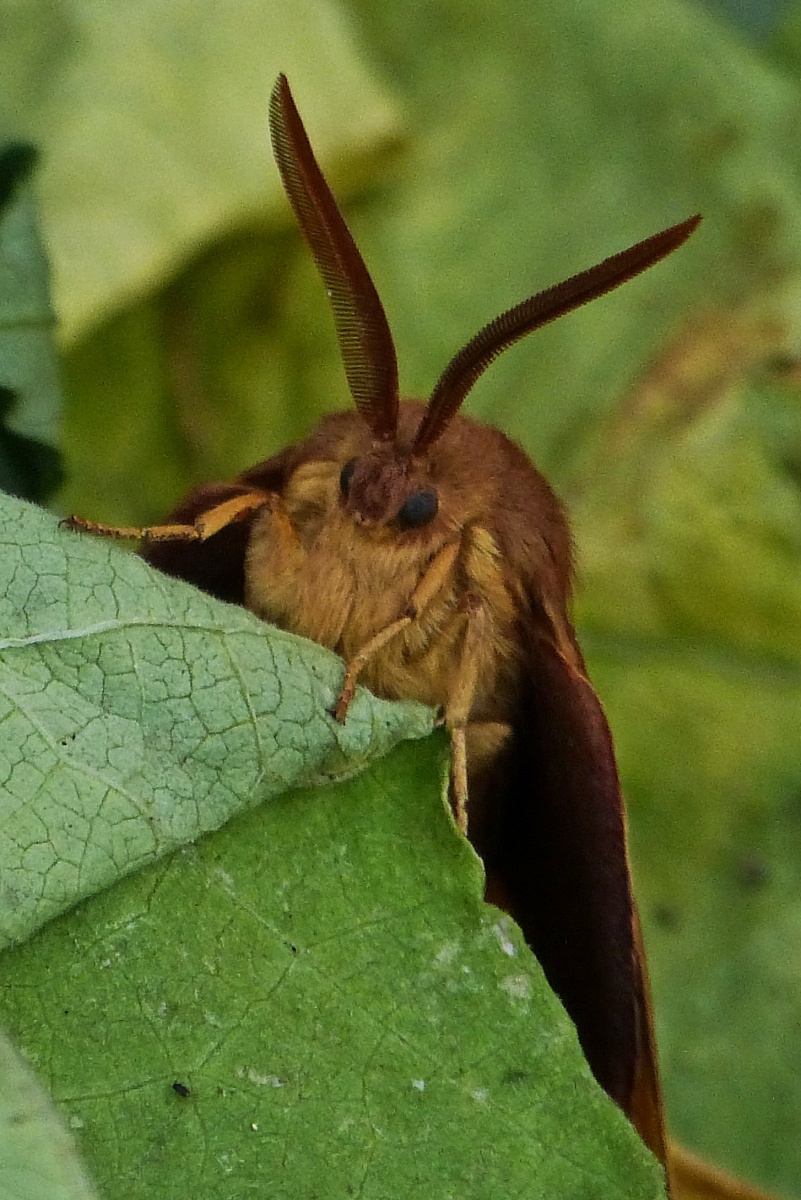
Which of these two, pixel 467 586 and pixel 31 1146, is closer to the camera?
pixel 31 1146

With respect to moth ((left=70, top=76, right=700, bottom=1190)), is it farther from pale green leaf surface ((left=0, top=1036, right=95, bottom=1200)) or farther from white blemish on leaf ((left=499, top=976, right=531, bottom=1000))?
pale green leaf surface ((left=0, top=1036, right=95, bottom=1200))

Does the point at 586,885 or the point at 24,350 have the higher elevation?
the point at 24,350

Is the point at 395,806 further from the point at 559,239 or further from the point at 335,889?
the point at 559,239

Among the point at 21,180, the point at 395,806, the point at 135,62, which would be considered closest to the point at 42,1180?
the point at 395,806

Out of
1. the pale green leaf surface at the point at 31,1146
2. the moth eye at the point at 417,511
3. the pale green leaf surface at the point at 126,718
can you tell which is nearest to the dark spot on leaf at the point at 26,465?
the pale green leaf surface at the point at 126,718

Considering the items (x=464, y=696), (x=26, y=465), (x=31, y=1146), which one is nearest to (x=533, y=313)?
(x=464, y=696)

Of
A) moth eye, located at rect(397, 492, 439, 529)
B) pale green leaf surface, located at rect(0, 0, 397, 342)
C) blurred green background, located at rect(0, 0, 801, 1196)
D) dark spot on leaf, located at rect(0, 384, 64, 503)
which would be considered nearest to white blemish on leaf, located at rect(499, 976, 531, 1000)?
moth eye, located at rect(397, 492, 439, 529)

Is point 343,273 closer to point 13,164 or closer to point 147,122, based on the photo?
point 13,164

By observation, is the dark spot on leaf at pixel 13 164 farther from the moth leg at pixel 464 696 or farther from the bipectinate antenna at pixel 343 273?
the moth leg at pixel 464 696
